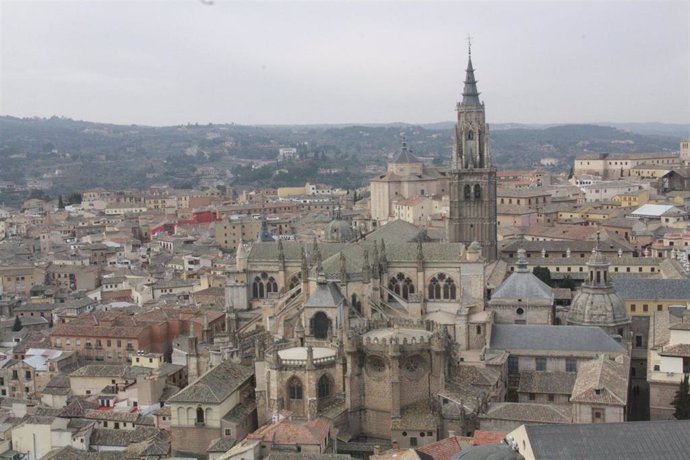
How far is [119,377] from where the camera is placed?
176 feet

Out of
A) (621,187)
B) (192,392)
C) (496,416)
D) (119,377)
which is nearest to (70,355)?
(119,377)

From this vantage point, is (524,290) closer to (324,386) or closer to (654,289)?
(654,289)

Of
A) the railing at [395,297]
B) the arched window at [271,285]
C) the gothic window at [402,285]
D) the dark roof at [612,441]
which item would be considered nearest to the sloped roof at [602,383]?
the dark roof at [612,441]

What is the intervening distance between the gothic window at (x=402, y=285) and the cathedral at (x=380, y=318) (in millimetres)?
60

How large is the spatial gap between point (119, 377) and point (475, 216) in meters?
29.6

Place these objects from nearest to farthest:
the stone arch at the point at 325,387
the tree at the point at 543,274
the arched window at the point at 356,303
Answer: the stone arch at the point at 325,387 < the arched window at the point at 356,303 < the tree at the point at 543,274

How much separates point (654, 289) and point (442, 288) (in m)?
13.9

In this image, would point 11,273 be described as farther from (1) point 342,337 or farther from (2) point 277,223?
(1) point 342,337

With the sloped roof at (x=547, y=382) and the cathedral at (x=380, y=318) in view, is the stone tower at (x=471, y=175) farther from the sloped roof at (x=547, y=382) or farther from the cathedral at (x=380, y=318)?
the sloped roof at (x=547, y=382)

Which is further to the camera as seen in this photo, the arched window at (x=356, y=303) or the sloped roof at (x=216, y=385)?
the arched window at (x=356, y=303)

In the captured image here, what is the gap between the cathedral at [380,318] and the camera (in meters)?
42.6

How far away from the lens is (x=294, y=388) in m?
42.8

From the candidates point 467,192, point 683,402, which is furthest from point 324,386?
point 467,192

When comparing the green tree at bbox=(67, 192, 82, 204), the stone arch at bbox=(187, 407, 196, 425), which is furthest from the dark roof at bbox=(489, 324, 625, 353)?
the green tree at bbox=(67, 192, 82, 204)
